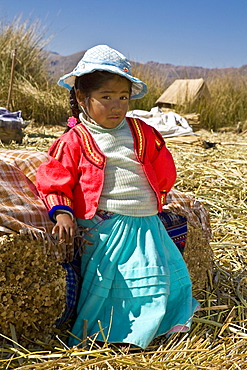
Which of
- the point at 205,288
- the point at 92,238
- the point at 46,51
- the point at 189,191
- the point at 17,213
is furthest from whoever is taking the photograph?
the point at 46,51

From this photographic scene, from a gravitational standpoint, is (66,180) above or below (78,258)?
above

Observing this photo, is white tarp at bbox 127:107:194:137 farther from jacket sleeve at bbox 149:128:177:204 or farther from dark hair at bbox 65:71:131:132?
dark hair at bbox 65:71:131:132

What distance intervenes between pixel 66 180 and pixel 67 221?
0.17 metres

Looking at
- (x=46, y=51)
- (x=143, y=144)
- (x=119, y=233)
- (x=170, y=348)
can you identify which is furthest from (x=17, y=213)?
(x=46, y=51)

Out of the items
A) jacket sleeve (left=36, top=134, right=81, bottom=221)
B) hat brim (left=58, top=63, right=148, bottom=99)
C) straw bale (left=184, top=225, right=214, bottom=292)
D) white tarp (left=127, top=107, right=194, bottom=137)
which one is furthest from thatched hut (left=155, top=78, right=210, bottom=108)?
jacket sleeve (left=36, top=134, right=81, bottom=221)

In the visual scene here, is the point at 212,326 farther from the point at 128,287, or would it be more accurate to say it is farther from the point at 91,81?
the point at 91,81

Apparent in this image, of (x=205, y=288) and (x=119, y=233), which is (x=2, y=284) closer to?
(x=119, y=233)

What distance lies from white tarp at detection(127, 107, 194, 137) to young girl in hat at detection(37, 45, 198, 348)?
5.05 meters

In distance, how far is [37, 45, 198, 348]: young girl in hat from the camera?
6.05 ft

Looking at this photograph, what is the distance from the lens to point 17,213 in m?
1.82

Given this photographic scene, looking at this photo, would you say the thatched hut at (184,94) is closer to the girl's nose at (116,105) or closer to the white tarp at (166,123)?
the white tarp at (166,123)

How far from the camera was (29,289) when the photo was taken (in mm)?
1735

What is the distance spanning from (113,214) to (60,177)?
270 mm

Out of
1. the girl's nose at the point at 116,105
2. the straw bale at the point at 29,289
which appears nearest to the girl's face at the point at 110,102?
the girl's nose at the point at 116,105
